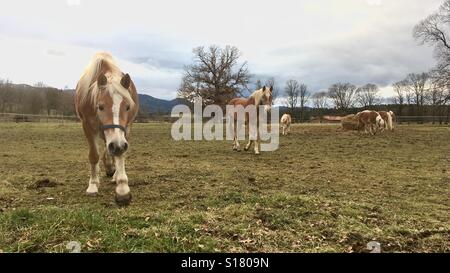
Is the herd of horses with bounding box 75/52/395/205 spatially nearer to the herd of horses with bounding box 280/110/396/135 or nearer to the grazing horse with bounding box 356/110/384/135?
the herd of horses with bounding box 280/110/396/135

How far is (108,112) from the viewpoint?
4793 mm

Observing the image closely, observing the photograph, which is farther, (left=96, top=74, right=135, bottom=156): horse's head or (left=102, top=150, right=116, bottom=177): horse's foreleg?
(left=102, top=150, right=116, bottom=177): horse's foreleg

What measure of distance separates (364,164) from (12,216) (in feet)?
27.8

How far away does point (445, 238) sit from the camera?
3967 mm

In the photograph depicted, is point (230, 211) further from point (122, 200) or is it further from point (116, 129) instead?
point (116, 129)

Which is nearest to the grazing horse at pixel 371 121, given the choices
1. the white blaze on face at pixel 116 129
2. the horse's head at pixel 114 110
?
the horse's head at pixel 114 110

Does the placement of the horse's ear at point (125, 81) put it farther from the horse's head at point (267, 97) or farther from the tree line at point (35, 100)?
the tree line at point (35, 100)

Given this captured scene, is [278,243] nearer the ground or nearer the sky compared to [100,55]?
nearer the ground

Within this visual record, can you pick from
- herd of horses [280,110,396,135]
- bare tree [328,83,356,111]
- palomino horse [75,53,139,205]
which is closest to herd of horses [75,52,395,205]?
palomino horse [75,53,139,205]

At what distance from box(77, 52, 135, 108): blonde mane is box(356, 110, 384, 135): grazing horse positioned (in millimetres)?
20888

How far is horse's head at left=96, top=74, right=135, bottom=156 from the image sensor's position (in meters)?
4.62
